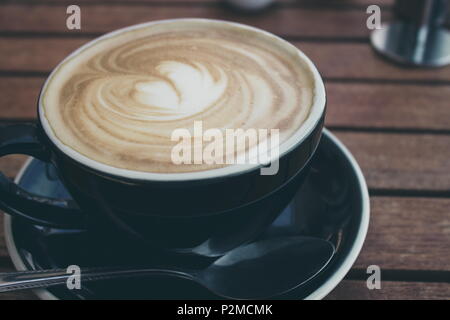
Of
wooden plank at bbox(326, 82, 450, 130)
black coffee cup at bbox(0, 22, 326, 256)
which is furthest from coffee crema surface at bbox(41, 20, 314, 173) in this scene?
wooden plank at bbox(326, 82, 450, 130)

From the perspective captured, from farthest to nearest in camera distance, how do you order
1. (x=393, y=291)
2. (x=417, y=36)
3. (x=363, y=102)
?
1. (x=417, y=36)
2. (x=363, y=102)
3. (x=393, y=291)

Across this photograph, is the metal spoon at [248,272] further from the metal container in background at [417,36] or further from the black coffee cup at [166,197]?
Result: the metal container in background at [417,36]

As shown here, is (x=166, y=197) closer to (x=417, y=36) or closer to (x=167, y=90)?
(x=167, y=90)

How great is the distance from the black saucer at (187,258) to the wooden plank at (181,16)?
0.43m

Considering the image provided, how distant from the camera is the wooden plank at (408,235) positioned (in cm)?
56

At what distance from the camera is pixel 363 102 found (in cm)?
79

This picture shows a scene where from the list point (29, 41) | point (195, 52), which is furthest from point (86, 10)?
point (195, 52)

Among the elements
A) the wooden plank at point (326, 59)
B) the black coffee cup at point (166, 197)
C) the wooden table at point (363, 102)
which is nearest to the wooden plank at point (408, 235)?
the wooden table at point (363, 102)

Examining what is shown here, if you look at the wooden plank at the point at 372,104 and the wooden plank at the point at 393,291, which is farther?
the wooden plank at the point at 372,104

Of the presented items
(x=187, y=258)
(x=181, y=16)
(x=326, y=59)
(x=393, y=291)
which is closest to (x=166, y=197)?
(x=187, y=258)

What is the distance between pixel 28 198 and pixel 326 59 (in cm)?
57

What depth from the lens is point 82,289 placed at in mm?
486

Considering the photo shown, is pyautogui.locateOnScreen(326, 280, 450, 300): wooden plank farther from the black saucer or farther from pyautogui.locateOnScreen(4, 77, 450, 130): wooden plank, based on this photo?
pyautogui.locateOnScreen(4, 77, 450, 130): wooden plank

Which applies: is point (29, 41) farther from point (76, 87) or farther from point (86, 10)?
point (76, 87)
